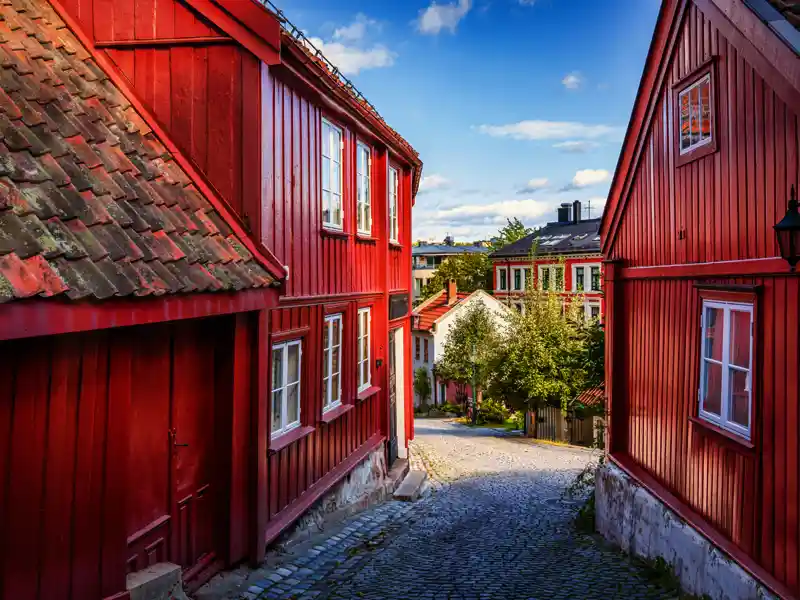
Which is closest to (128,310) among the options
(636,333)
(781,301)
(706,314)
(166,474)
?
(166,474)

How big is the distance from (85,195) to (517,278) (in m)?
46.7

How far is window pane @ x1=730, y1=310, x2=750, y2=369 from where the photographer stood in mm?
6137

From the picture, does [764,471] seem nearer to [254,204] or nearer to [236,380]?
[236,380]

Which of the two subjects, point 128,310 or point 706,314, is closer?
point 128,310

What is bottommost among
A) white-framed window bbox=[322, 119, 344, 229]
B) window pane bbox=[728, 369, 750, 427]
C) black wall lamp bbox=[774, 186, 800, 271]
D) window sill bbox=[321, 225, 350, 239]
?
window pane bbox=[728, 369, 750, 427]

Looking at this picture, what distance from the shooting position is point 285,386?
782cm

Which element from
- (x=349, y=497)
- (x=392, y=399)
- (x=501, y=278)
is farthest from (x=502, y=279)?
(x=349, y=497)

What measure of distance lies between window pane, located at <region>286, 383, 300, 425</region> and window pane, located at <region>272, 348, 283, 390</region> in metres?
0.22

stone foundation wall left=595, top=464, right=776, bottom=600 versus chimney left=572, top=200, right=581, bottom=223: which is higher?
chimney left=572, top=200, right=581, bottom=223

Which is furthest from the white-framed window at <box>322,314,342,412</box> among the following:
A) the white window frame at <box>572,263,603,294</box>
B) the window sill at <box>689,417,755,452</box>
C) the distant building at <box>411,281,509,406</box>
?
the white window frame at <box>572,263,603,294</box>

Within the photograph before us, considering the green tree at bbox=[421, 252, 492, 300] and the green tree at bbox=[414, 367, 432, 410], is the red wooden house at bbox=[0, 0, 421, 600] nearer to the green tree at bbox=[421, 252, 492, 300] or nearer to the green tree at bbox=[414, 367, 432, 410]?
the green tree at bbox=[414, 367, 432, 410]

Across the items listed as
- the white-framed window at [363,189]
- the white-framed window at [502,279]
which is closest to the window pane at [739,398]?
the white-framed window at [363,189]

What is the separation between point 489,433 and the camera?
2698cm

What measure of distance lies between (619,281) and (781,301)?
434cm
